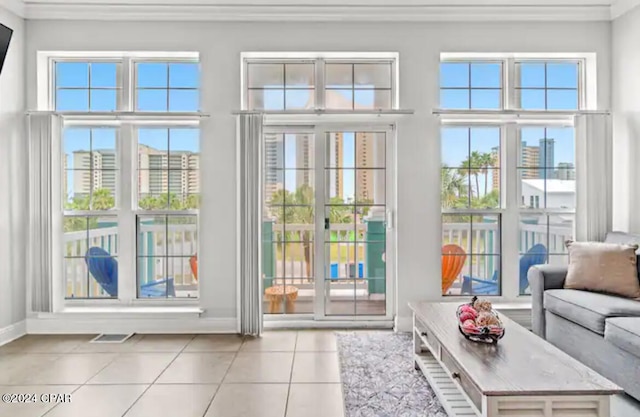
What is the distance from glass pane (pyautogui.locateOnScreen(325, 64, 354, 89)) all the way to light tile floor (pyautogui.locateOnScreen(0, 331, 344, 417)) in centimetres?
243

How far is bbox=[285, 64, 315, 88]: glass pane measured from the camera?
437 cm

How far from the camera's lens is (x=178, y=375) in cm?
313

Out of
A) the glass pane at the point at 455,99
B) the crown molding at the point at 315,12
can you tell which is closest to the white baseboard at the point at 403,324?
the glass pane at the point at 455,99

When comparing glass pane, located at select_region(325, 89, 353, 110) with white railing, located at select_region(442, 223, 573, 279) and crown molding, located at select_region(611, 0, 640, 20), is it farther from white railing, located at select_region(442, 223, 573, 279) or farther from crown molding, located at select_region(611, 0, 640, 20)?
crown molding, located at select_region(611, 0, 640, 20)

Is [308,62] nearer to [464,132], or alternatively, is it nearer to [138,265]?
[464,132]

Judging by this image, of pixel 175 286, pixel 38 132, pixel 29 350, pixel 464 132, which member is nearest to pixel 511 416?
pixel 464 132

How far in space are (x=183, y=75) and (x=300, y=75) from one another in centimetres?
116

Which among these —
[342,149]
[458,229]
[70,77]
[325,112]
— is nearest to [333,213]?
[342,149]

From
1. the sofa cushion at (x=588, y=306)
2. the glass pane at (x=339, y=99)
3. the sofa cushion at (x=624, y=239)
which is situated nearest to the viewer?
the sofa cushion at (x=588, y=306)

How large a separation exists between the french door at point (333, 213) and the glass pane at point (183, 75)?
36.2 inches

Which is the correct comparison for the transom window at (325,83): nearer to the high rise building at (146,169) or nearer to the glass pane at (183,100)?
the glass pane at (183,100)

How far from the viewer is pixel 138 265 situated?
4340mm

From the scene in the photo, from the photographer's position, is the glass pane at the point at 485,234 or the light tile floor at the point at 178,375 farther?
the glass pane at the point at 485,234

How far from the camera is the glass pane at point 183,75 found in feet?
14.3
